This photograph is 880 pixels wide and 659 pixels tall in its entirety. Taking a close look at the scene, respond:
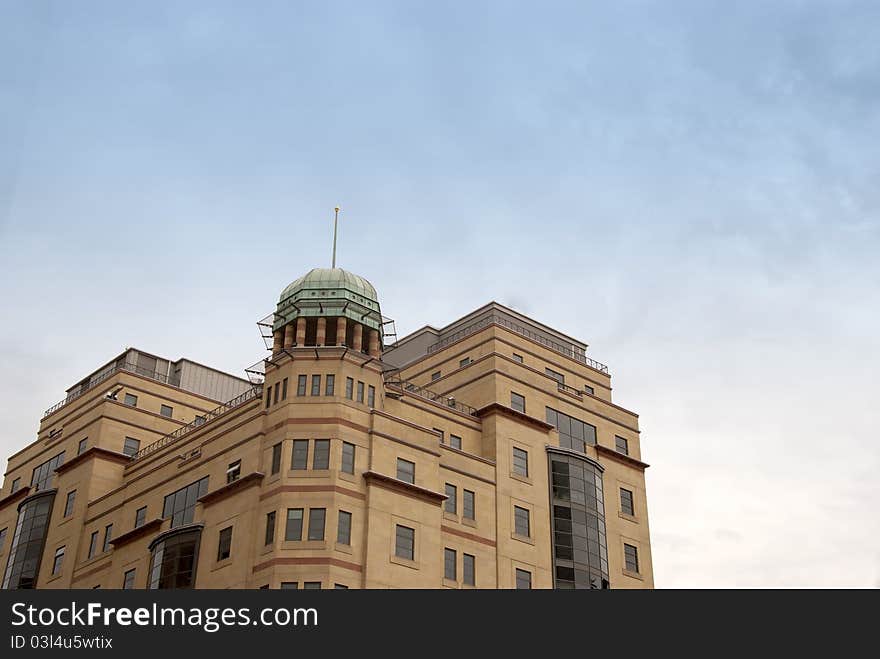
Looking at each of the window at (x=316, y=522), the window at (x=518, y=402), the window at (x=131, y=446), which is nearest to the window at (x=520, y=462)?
the window at (x=518, y=402)

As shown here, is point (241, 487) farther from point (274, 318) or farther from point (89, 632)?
point (89, 632)

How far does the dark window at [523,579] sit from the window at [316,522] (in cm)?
1894

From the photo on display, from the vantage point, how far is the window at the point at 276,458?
8250cm

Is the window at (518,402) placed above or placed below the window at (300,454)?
above

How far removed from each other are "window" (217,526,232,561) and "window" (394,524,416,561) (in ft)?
38.6

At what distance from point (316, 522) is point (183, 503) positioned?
16.2 meters

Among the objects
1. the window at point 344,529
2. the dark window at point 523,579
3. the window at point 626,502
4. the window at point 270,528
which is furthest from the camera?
the window at point 626,502

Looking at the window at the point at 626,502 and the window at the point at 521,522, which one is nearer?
the window at the point at 521,522

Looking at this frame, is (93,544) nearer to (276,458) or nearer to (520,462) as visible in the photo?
(276,458)

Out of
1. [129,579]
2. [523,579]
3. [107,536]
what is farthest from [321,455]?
[107,536]

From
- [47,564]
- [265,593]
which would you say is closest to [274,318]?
[47,564]

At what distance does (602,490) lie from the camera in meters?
101

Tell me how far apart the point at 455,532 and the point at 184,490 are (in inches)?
853

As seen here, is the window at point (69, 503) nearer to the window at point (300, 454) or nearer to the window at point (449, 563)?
the window at point (300, 454)
